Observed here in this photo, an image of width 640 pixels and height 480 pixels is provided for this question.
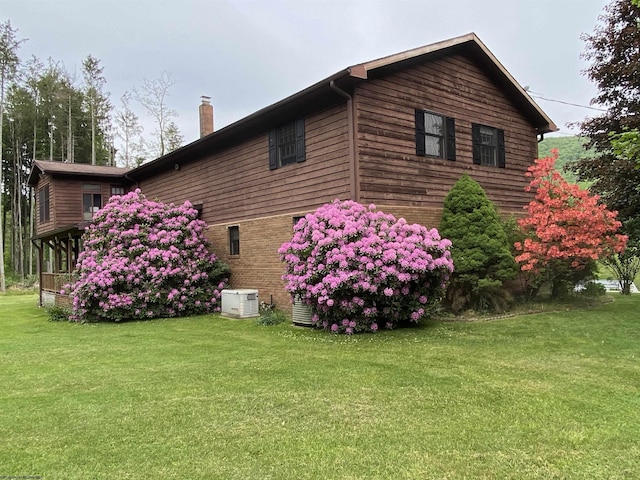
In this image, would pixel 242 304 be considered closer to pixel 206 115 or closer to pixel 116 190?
pixel 206 115

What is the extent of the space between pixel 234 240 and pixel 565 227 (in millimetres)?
8813

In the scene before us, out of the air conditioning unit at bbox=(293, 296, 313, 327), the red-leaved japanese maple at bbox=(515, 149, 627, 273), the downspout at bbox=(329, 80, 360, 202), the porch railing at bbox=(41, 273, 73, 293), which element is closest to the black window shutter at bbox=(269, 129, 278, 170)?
the downspout at bbox=(329, 80, 360, 202)

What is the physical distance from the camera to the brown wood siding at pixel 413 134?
9820 mm

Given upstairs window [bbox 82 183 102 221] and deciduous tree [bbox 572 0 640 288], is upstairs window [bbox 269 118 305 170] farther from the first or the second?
upstairs window [bbox 82 183 102 221]

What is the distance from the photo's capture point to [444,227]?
10.3 meters

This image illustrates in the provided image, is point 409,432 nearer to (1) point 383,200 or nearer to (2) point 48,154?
(1) point 383,200

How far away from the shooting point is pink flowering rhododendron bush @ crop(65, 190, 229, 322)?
11883 millimetres

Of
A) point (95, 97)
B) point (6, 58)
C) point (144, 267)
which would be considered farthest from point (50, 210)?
point (95, 97)

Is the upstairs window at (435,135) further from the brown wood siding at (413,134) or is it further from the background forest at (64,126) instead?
the background forest at (64,126)

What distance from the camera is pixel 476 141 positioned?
12.1 m

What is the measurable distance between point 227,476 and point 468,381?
313 centimetres

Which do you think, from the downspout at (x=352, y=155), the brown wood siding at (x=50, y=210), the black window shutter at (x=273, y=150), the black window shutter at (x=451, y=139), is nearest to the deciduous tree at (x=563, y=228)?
the black window shutter at (x=451, y=139)

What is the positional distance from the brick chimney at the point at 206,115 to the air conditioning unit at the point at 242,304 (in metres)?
9.37

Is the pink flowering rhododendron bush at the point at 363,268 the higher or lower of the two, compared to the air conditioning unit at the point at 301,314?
higher
